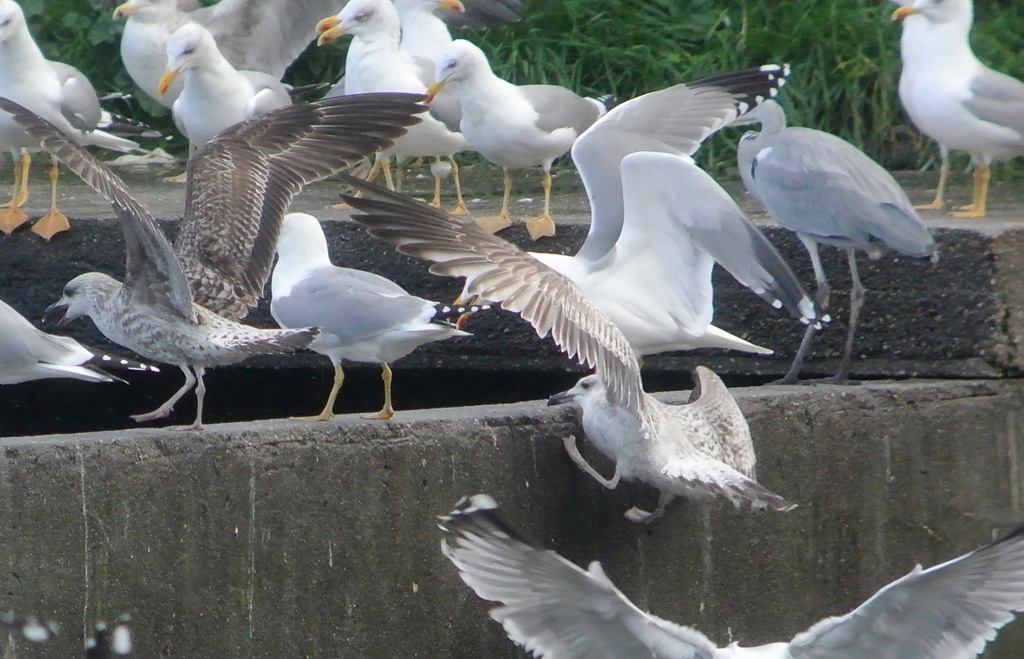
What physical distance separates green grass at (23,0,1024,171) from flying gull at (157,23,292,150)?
7.04 ft

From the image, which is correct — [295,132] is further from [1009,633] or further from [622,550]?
[1009,633]

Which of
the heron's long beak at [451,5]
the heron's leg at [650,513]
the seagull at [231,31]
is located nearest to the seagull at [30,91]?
the seagull at [231,31]

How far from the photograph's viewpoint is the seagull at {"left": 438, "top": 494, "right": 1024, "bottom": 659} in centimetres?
328

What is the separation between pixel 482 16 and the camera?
784 cm

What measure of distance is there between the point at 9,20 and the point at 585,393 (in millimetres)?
3224

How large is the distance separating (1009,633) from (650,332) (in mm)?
1641

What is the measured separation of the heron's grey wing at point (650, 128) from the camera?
182 inches

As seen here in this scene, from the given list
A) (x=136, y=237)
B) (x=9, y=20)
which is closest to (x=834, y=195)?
(x=136, y=237)

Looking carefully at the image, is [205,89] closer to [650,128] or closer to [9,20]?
[9,20]

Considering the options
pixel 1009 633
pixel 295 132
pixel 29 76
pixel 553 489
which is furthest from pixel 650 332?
pixel 29 76

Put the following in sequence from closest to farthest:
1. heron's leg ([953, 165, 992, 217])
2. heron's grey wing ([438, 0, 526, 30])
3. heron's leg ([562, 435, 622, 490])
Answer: heron's leg ([562, 435, 622, 490])
heron's leg ([953, 165, 992, 217])
heron's grey wing ([438, 0, 526, 30])

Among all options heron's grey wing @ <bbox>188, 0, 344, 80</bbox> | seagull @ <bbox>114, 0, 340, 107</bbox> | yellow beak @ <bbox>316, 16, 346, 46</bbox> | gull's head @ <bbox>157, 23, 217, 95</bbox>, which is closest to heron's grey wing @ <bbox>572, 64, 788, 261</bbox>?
yellow beak @ <bbox>316, 16, 346, 46</bbox>

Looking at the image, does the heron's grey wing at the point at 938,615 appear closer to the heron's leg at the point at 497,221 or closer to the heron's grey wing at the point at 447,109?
the heron's leg at the point at 497,221

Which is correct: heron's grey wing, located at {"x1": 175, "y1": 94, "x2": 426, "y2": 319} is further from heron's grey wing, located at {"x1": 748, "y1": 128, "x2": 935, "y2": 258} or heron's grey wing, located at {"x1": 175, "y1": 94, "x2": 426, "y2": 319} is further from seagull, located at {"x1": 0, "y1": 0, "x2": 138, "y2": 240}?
seagull, located at {"x1": 0, "y1": 0, "x2": 138, "y2": 240}
